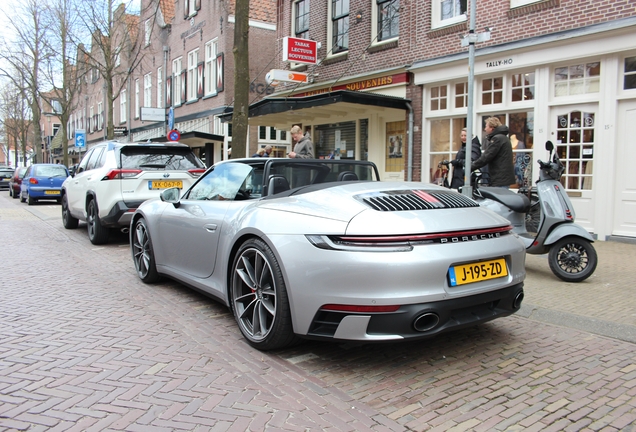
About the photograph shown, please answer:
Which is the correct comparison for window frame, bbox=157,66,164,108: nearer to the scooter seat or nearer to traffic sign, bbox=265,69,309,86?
traffic sign, bbox=265,69,309,86

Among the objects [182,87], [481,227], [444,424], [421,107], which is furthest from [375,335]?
[182,87]

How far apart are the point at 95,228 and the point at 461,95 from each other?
8.21 metres

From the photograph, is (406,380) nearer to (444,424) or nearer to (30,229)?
(444,424)

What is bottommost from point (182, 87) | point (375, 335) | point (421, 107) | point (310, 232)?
point (375, 335)

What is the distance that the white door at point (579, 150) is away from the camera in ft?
29.8

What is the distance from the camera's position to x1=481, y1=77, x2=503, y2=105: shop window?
1070 cm

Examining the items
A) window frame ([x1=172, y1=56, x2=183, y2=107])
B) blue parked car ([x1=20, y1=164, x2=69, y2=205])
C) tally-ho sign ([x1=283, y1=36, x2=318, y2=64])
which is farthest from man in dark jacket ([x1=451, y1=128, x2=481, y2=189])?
window frame ([x1=172, y1=56, x2=183, y2=107])

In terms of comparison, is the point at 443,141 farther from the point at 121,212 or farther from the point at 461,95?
the point at 121,212

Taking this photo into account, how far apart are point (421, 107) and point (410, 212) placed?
9482mm

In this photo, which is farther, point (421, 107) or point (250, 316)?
point (421, 107)

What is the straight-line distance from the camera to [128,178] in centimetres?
829

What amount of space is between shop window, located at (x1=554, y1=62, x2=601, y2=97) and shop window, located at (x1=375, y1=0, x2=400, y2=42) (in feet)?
15.2

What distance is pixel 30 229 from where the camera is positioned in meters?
11.2

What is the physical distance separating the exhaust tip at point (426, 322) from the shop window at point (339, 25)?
41.4ft
